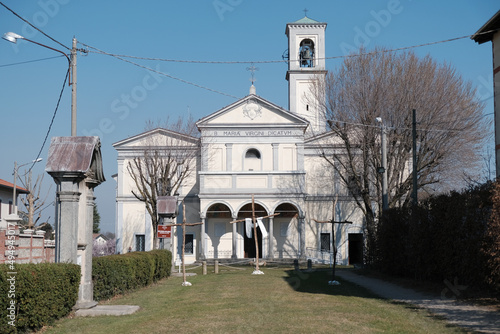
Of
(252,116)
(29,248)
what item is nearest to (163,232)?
(29,248)

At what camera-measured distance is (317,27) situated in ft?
163

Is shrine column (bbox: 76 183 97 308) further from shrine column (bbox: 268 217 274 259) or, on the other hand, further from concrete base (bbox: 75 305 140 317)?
shrine column (bbox: 268 217 274 259)

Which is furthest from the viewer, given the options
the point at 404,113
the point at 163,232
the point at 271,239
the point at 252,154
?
the point at 252,154

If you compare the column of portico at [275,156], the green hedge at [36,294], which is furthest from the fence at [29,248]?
the green hedge at [36,294]

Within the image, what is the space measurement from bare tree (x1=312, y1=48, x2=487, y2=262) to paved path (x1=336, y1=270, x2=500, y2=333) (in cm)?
1136

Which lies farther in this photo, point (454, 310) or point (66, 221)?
point (454, 310)

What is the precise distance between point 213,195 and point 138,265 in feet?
74.4

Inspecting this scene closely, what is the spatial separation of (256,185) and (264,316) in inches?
1194

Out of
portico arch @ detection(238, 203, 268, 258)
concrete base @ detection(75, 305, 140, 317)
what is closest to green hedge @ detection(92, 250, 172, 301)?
concrete base @ detection(75, 305, 140, 317)

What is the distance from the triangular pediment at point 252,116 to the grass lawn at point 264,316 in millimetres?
27532

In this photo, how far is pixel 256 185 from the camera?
41219mm

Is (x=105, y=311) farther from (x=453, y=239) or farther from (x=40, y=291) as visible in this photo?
(x=453, y=239)

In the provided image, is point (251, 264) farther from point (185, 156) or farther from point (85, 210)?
point (85, 210)

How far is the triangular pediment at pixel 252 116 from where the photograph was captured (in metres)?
42.7
